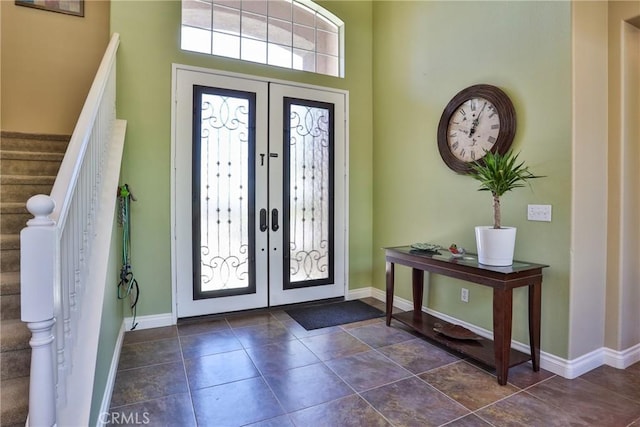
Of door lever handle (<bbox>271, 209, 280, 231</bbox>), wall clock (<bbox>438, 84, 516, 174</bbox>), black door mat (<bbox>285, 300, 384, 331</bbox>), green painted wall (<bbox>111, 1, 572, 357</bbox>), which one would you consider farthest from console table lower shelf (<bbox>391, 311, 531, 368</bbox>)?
door lever handle (<bbox>271, 209, 280, 231</bbox>)

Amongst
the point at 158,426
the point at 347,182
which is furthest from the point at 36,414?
the point at 347,182

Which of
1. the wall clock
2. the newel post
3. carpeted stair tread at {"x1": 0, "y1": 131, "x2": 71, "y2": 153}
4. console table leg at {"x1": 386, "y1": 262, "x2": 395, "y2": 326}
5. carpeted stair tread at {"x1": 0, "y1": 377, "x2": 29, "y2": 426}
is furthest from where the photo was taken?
console table leg at {"x1": 386, "y1": 262, "x2": 395, "y2": 326}

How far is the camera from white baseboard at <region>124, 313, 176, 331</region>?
3255mm

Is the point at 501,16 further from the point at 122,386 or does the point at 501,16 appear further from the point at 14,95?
the point at 14,95

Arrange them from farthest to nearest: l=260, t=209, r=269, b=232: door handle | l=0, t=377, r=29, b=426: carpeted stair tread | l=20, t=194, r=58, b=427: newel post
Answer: l=260, t=209, r=269, b=232: door handle
l=0, t=377, r=29, b=426: carpeted stair tread
l=20, t=194, r=58, b=427: newel post

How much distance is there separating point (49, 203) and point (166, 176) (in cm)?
234

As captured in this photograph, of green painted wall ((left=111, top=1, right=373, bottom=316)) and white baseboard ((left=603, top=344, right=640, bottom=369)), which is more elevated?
green painted wall ((left=111, top=1, right=373, bottom=316))

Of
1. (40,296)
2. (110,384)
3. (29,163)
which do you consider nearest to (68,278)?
(40,296)

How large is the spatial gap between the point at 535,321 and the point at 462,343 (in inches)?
21.8

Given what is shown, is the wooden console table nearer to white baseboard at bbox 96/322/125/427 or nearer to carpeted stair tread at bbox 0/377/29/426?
white baseboard at bbox 96/322/125/427

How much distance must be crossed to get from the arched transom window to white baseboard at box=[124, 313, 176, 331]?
269 centimetres

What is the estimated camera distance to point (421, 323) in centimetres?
317

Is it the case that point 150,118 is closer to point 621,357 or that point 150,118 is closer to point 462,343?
point 462,343

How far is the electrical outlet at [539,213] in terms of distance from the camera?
2522 millimetres
